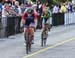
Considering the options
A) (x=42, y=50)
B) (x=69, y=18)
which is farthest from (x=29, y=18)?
(x=69, y=18)

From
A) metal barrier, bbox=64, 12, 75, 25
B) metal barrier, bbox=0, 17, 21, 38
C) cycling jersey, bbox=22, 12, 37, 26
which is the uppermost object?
cycling jersey, bbox=22, 12, 37, 26

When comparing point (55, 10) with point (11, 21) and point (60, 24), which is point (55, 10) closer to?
point (60, 24)

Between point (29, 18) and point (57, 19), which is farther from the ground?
point (29, 18)

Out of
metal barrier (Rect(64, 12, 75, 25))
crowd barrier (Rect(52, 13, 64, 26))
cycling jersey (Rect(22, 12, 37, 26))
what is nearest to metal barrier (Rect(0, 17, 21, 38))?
cycling jersey (Rect(22, 12, 37, 26))

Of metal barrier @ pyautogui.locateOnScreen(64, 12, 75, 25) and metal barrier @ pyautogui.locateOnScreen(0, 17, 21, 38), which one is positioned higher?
metal barrier @ pyautogui.locateOnScreen(0, 17, 21, 38)

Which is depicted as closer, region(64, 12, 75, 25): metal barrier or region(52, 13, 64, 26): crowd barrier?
region(52, 13, 64, 26): crowd barrier

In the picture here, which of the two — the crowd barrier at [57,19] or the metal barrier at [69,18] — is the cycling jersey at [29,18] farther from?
the metal barrier at [69,18]

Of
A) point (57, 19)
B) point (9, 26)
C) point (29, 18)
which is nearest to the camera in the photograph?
point (29, 18)

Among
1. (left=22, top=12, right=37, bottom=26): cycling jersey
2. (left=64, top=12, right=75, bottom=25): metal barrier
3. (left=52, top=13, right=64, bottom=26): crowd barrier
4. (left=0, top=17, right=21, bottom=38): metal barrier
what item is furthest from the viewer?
(left=64, top=12, right=75, bottom=25): metal barrier

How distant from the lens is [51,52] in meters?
16.2

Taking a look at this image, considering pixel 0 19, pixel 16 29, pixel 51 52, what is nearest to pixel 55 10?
pixel 16 29

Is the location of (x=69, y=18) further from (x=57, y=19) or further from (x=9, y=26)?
(x=9, y=26)

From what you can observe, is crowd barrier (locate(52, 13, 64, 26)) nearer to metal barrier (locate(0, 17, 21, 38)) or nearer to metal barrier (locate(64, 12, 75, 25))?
metal barrier (locate(64, 12, 75, 25))

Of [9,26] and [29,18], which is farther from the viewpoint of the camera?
[9,26]
